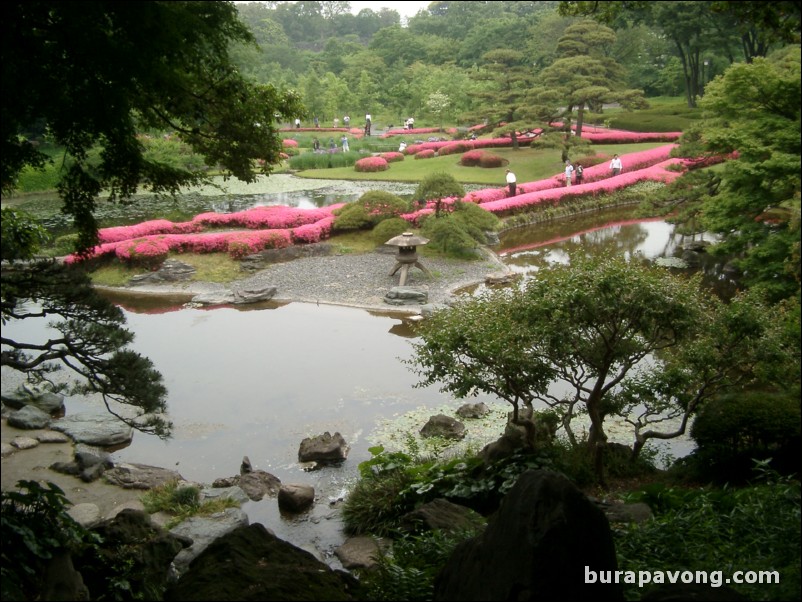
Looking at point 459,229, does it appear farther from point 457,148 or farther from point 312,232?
point 457,148

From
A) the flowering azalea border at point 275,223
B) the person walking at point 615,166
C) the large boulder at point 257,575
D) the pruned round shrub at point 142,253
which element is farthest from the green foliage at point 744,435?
the person walking at point 615,166

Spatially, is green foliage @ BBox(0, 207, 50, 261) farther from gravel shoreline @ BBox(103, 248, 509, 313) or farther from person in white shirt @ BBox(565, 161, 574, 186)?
person in white shirt @ BBox(565, 161, 574, 186)

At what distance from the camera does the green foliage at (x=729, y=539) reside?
467cm

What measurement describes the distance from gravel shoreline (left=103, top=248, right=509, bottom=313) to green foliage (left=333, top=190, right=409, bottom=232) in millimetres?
1792

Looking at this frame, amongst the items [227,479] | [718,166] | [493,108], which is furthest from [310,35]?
[227,479]

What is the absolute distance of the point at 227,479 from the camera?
9.52 meters

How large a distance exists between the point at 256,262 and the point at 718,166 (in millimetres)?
19413

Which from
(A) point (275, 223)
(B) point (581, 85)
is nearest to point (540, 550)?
(A) point (275, 223)

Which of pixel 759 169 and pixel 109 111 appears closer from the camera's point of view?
pixel 109 111

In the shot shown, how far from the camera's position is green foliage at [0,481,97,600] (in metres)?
4.80

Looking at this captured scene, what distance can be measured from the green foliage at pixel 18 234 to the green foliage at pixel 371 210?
13.5 metres

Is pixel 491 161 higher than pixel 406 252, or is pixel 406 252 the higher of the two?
pixel 491 161

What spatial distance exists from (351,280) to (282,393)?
693 centimetres

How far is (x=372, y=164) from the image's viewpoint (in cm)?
3759
